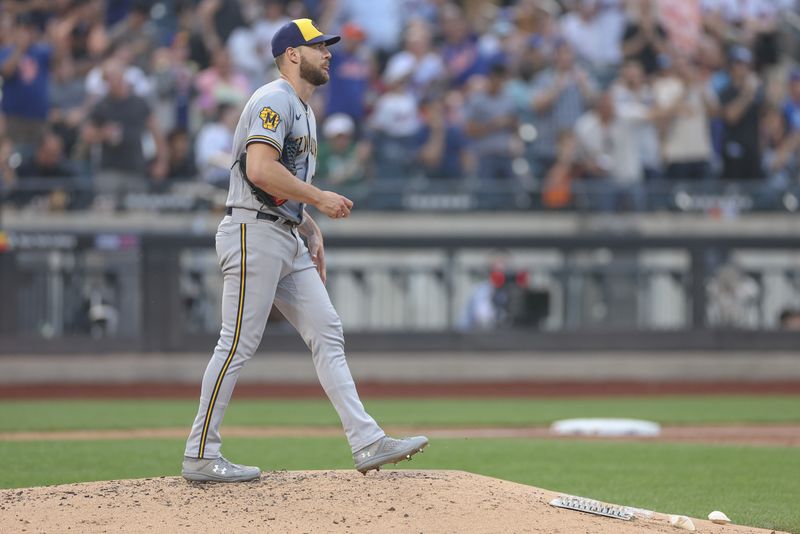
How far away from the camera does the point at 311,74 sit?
20.8 feet

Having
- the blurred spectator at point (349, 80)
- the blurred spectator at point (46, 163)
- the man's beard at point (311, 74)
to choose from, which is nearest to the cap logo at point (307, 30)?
the man's beard at point (311, 74)

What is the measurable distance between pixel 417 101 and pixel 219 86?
2823 mm

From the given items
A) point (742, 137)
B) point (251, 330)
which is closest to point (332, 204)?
point (251, 330)

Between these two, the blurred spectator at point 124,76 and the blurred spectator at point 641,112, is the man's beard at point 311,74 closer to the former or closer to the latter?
the blurred spectator at point 124,76

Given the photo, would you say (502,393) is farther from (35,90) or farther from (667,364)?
(35,90)

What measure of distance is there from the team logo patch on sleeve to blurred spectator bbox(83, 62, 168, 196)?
34.1 feet

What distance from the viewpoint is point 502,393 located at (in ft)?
49.4

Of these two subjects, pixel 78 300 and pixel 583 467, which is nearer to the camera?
pixel 583 467

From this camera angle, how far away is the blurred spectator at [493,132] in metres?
17.0

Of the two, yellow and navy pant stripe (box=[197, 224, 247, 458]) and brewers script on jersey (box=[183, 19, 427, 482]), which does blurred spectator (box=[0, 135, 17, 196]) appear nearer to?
brewers script on jersey (box=[183, 19, 427, 482])

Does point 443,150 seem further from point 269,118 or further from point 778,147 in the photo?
point 269,118

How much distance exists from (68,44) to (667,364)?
9346 millimetres

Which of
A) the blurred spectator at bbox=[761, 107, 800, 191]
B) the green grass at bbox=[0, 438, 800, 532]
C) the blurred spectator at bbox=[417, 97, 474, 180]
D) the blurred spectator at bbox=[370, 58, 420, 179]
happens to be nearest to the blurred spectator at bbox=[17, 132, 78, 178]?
the blurred spectator at bbox=[370, 58, 420, 179]

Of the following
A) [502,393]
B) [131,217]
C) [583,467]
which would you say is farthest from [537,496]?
[131,217]
